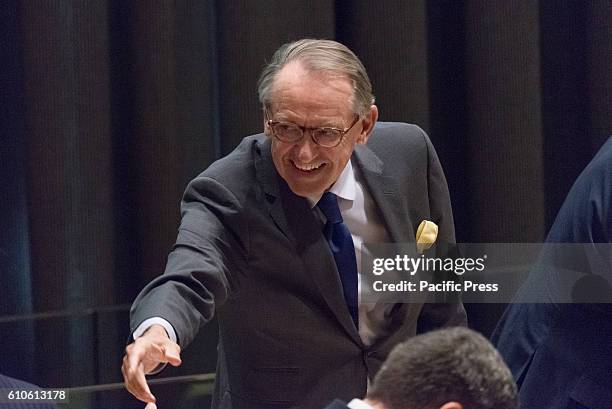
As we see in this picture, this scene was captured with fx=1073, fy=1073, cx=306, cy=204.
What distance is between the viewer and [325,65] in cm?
166

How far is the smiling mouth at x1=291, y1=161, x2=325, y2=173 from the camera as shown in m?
1.68

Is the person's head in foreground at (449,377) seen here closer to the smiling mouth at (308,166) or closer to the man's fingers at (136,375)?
the man's fingers at (136,375)

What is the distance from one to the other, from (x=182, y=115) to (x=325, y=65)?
1037 mm

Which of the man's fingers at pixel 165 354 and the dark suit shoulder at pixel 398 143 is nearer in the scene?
the man's fingers at pixel 165 354

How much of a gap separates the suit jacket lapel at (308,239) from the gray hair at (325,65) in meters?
0.15

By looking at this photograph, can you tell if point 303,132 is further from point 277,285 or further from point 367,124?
point 277,285

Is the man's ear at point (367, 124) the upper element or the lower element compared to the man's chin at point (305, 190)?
upper

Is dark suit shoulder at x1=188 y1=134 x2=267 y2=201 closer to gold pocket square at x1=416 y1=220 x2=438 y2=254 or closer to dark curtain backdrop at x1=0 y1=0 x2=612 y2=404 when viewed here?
gold pocket square at x1=416 y1=220 x2=438 y2=254

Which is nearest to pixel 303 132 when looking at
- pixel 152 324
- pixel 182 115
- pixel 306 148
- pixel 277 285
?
pixel 306 148

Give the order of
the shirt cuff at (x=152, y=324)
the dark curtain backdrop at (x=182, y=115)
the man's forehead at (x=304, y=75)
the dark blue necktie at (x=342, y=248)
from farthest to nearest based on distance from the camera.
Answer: the dark curtain backdrop at (x=182, y=115), the dark blue necktie at (x=342, y=248), the man's forehead at (x=304, y=75), the shirt cuff at (x=152, y=324)

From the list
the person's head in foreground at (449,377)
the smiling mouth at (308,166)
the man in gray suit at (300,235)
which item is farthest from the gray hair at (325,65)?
the person's head in foreground at (449,377)

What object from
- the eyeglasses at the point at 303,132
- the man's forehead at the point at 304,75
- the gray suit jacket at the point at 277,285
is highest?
the man's forehead at the point at 304,75

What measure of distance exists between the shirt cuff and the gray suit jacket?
207 millimetres

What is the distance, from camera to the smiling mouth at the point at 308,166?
5.52 feet
